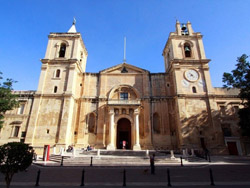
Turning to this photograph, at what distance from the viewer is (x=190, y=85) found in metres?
25.5

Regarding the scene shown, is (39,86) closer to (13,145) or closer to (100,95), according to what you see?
(100,95)

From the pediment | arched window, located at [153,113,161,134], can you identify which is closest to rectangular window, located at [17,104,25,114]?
the pediment

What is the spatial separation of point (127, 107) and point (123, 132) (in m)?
4.33

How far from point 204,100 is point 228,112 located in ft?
14.6

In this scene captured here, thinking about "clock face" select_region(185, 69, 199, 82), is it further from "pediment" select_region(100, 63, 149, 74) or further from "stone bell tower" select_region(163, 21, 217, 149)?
"pediment" select_region(100, 63, 149, 74)

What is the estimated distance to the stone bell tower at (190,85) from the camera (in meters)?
22.4

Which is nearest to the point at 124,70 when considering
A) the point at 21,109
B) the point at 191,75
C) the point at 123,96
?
the point at 123,96

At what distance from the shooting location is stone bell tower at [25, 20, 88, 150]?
2244 centimetres

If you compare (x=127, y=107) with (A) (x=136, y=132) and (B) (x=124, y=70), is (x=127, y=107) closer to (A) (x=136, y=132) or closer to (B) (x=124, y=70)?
(A) (x=136, y=132)

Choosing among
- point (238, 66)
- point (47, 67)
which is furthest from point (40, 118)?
point (238, 66)

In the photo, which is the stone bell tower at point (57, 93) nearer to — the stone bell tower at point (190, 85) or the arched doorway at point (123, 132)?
the arched doorway at point (123, 132)

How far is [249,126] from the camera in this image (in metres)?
20.2

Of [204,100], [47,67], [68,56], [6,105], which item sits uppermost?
[68,56]

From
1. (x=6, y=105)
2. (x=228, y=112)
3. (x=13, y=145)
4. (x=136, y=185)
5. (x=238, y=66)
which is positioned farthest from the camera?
(x=228, y=112)
